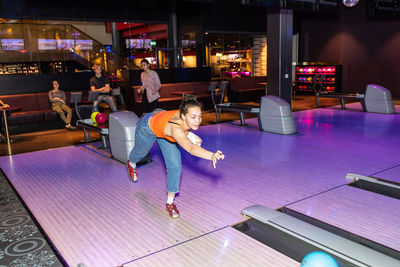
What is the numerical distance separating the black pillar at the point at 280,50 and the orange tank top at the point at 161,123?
620cm

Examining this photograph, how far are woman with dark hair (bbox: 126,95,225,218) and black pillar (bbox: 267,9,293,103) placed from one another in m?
5.89

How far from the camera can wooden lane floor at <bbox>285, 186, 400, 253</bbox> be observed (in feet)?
9.02

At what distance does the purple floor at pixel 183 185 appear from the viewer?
9.19 feet

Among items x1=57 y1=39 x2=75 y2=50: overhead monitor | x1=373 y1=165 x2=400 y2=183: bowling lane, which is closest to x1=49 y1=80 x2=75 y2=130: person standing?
x1=57 y1=39 x2=75 y2=50: overhead monitor

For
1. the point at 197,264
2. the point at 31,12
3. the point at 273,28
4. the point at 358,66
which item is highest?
the point at 31,12

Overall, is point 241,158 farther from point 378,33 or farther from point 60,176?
point 378,33

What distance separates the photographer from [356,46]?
13.1 meters

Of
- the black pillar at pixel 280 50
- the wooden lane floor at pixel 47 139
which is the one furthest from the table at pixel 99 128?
the black pillar at pixel 280 50

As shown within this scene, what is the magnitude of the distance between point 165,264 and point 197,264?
224mm

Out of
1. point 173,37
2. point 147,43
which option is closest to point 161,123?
point 173,37

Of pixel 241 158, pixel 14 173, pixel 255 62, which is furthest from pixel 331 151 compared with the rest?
pixel 255 62

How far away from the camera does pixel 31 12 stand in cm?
958

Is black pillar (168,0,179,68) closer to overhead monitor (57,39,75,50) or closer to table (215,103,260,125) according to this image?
overhead monitor (57,39,75,50)

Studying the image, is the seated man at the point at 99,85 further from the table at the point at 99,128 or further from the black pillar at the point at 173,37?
the black pillar at the point at 173,37
